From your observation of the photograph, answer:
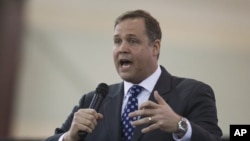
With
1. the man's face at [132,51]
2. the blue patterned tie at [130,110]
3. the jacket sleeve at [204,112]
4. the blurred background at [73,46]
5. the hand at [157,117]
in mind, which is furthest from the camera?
the blurred background at [73,46]

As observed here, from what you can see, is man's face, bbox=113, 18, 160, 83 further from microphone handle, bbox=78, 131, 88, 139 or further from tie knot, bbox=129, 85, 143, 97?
microphone handle, bbox=78, 131, 88, 139

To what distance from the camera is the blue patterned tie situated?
221 centimetres

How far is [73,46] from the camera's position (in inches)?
237

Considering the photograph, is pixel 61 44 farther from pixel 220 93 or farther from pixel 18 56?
pixel 220 93

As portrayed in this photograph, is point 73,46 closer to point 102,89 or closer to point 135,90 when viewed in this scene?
point 135,90

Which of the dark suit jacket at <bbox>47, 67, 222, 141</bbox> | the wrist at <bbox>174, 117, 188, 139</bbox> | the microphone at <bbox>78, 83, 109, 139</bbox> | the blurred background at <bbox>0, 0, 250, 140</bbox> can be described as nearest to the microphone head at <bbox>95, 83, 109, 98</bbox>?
the microphone at <bbox>78, 83, 109, 139</bbox>

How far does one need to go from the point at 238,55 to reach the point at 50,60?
210cm

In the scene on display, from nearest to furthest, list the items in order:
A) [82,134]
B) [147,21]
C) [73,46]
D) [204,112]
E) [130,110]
A: [82,134] → [204,112] → [130,110] → [147,21] → [73,46]

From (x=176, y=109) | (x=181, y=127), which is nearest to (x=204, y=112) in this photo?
(x=176, y=109)

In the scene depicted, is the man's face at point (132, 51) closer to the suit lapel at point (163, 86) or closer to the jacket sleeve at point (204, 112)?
the suit lapel at point (163, 86)

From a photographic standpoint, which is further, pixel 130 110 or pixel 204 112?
pixel 130 110

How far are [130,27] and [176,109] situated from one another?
0.43 metres

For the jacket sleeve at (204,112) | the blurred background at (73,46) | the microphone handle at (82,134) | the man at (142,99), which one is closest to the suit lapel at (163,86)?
the man at (142,99)

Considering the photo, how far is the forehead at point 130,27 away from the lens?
2350 millimetres
